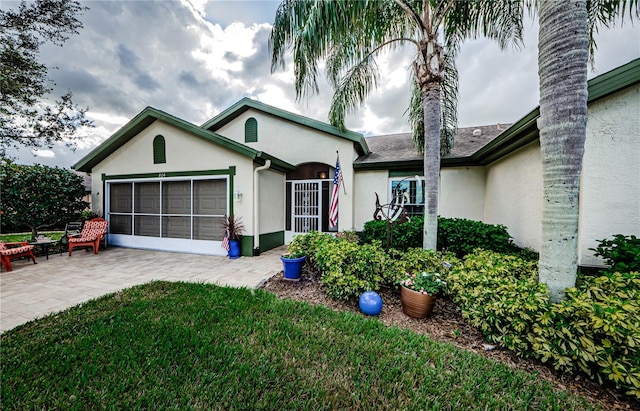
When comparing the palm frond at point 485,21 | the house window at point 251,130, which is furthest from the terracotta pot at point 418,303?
the house window at point 251,130

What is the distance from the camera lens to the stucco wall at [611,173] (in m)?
3.91

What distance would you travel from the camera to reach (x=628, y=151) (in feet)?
12.9

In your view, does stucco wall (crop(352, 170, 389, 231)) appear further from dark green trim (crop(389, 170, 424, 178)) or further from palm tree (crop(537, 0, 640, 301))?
palm tree (crop(537, 0, 640, 301))

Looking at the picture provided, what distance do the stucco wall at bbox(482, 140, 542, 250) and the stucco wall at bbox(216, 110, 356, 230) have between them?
181 inches

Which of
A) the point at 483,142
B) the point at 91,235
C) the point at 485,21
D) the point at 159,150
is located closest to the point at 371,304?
the point at 485,21

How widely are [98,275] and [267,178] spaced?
16.6ft

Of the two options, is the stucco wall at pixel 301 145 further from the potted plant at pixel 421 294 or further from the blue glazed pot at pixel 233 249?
the potted plant at pixel 421 294

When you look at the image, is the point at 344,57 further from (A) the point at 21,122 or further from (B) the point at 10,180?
(A) the point at 21,122

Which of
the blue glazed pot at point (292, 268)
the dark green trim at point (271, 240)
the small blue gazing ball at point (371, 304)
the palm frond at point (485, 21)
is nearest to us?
the small blue gazing ball at point (371, 304)

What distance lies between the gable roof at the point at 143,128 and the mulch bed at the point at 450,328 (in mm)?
3940

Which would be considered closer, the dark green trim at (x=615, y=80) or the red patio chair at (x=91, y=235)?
the dark green trim at (x=615, y=80)

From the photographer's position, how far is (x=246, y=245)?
24.4ft

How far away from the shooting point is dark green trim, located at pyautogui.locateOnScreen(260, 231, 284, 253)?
791 centimetres

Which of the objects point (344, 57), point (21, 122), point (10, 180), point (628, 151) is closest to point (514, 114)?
point (628, 151)
